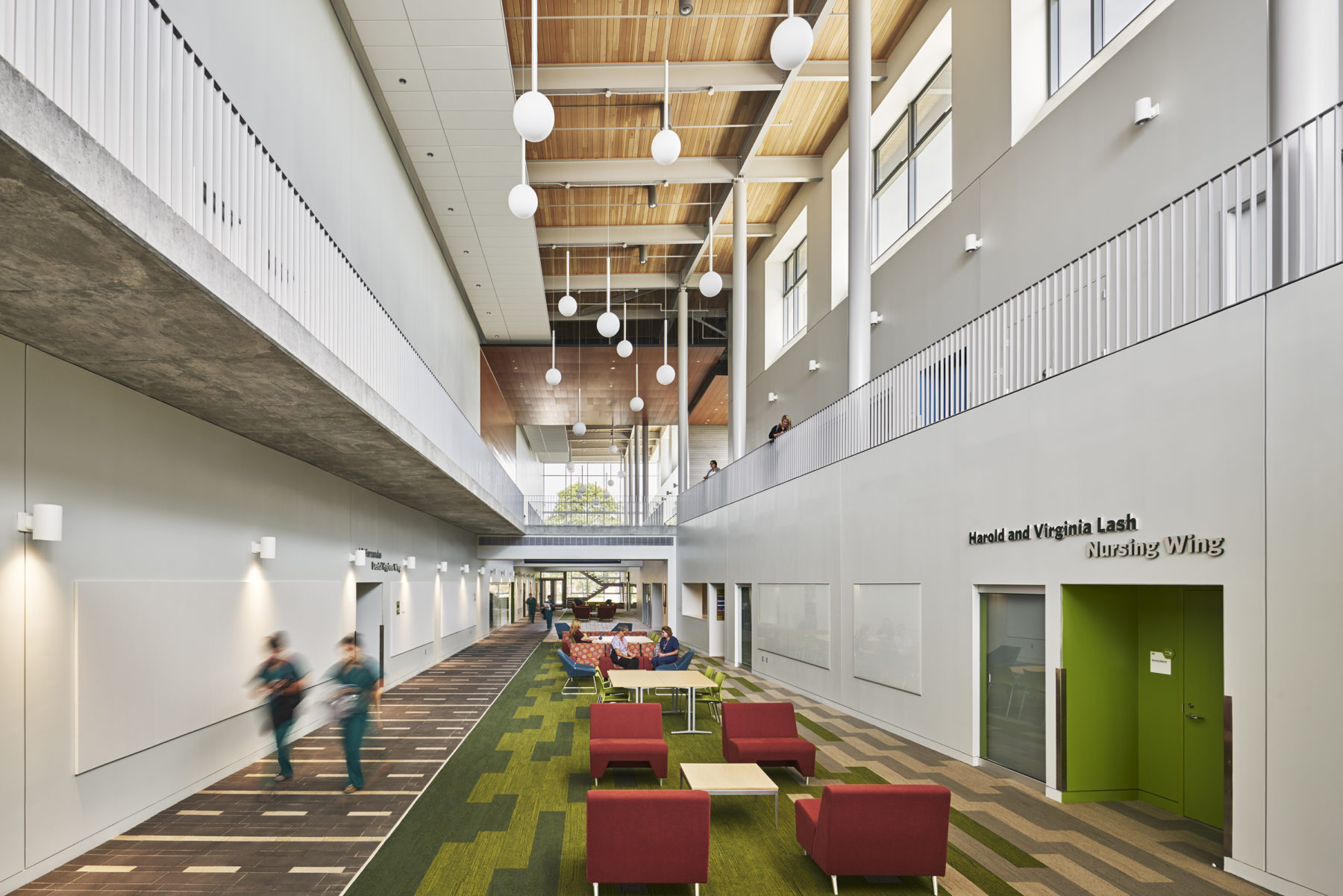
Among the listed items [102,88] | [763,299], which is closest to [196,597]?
[102,88]

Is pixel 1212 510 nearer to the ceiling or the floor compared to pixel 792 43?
nearer to the floor

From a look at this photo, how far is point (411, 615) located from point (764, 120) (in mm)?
11140

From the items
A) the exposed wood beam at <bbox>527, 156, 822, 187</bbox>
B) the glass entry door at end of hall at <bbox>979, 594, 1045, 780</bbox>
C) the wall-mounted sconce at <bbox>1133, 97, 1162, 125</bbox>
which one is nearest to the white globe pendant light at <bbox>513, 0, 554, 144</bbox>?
the wall-mounted sconce at <bbox>1133, 97, 1162, 125</bbox>

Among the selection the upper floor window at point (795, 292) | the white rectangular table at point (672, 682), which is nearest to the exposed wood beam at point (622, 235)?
the upper floor window at point (795, 292)

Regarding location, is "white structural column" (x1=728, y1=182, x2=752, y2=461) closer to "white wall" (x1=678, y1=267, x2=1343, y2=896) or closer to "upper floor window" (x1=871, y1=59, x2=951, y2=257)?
"upper floor window" (x1=871, y1=59, x2=951, y2=257)

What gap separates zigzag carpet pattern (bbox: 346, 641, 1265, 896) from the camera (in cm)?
524

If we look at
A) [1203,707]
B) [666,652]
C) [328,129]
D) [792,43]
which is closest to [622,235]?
[666,652]

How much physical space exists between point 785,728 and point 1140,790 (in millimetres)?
3003

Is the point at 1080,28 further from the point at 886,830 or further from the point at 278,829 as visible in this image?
the point at 278,829

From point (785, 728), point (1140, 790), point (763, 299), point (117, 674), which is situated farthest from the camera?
point (763, 299)

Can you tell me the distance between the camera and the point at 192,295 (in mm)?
4527

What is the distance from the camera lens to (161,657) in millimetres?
7000

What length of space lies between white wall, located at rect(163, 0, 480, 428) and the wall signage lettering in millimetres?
7956

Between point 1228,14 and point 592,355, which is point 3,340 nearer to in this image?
point 1228,14
